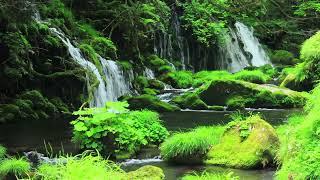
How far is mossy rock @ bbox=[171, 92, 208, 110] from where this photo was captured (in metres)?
18.1

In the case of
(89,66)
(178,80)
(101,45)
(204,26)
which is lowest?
(178,80)

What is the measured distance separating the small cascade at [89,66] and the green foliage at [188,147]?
880 centimetres

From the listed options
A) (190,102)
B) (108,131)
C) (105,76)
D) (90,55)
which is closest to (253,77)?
(190,102)

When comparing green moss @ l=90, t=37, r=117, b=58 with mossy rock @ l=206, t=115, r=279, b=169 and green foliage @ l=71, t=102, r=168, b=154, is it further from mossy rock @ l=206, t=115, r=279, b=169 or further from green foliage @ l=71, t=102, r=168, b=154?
mossy rock @ l=206, t=115, r=279, b=169

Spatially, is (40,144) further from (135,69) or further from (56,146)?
(135,69)

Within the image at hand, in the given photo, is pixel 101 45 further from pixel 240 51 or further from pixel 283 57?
pixel 283 57

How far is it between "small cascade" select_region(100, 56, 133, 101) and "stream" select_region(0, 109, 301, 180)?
11.7ft

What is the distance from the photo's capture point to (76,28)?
71.4ft

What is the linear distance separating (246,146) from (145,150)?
7.85 ft

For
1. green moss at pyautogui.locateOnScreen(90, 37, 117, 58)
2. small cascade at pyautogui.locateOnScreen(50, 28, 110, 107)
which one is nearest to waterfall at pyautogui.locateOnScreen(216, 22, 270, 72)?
green moss at pyautogui.locateOnScreen(90, 37, 117, 58)

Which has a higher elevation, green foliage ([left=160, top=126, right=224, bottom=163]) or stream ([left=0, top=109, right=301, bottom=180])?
green foliage ([left=160, top=126, right=224, bottom=163])

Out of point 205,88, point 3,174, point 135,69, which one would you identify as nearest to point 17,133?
point 3,174

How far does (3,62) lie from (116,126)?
27.7ft

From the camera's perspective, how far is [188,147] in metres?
9.27
